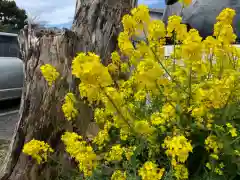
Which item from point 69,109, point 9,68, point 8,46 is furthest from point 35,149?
point 8,46

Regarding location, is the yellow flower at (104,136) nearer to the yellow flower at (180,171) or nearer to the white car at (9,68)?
the yellow flower at (180,171)

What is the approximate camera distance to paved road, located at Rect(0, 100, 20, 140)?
6624 mm

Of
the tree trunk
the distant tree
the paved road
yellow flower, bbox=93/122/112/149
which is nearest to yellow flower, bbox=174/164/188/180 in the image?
yellow flower, bbox=93/122/112/149

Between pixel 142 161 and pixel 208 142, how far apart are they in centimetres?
52

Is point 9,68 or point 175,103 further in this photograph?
point 9,68

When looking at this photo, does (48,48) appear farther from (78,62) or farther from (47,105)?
(78,62)

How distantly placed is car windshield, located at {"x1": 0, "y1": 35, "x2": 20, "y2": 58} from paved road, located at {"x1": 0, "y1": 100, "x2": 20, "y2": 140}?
1.01 meters

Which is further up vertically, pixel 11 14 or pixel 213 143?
pixel 213 143

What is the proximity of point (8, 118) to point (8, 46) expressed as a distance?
1347 millimetres

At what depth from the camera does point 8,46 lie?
8.32 m

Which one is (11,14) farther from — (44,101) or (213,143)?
(213,143)

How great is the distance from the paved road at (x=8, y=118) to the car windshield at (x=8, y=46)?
3.30ft

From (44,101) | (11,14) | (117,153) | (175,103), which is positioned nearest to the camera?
(175,103)

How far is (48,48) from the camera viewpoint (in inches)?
132
